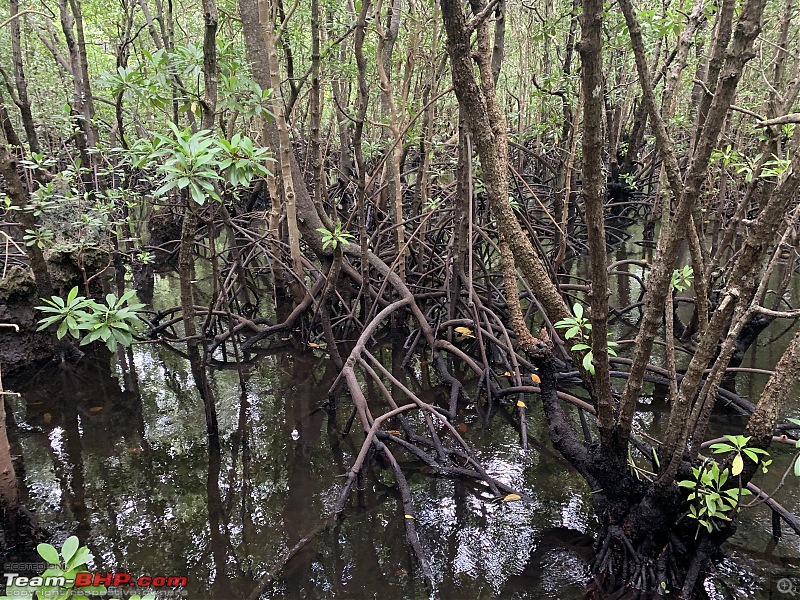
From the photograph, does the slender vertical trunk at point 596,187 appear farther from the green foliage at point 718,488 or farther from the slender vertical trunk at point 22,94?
the slender vertical trunk at point 22,94

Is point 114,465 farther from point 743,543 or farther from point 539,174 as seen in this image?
point 539,174

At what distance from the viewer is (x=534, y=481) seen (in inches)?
123

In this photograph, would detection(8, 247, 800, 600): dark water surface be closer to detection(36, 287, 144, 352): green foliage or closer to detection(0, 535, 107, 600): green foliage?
detection(36, 287, 144, 352): green foliage

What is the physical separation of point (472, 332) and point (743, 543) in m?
2.25

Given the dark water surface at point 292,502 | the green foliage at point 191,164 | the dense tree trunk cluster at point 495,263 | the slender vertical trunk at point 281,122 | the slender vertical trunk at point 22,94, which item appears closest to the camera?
the dense tree trunk cluster at point 495,263

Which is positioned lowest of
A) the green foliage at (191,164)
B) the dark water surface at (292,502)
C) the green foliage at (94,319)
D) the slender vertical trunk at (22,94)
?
the dark water surface at (292,502)

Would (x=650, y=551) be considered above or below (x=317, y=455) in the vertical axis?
above

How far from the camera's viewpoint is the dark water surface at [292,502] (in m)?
2.47

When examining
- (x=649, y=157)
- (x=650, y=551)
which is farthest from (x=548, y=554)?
(x=649, y=157)

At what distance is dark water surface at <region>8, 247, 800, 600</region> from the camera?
8.10 feet

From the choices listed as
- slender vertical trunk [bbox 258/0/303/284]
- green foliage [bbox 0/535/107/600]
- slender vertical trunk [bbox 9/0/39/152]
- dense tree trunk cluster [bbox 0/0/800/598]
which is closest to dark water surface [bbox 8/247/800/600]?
dense tree trunk cluster [bbox 0/0/800/598]

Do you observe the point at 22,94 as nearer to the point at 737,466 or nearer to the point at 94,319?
the point at 94,319

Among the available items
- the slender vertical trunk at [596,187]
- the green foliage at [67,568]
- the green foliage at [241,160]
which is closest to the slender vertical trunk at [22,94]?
the green foliage at [241,160]

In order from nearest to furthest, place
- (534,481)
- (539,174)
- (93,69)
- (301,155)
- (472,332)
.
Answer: (534,481)
(472,332)
(301,155)
(539,174)
(93,69)
